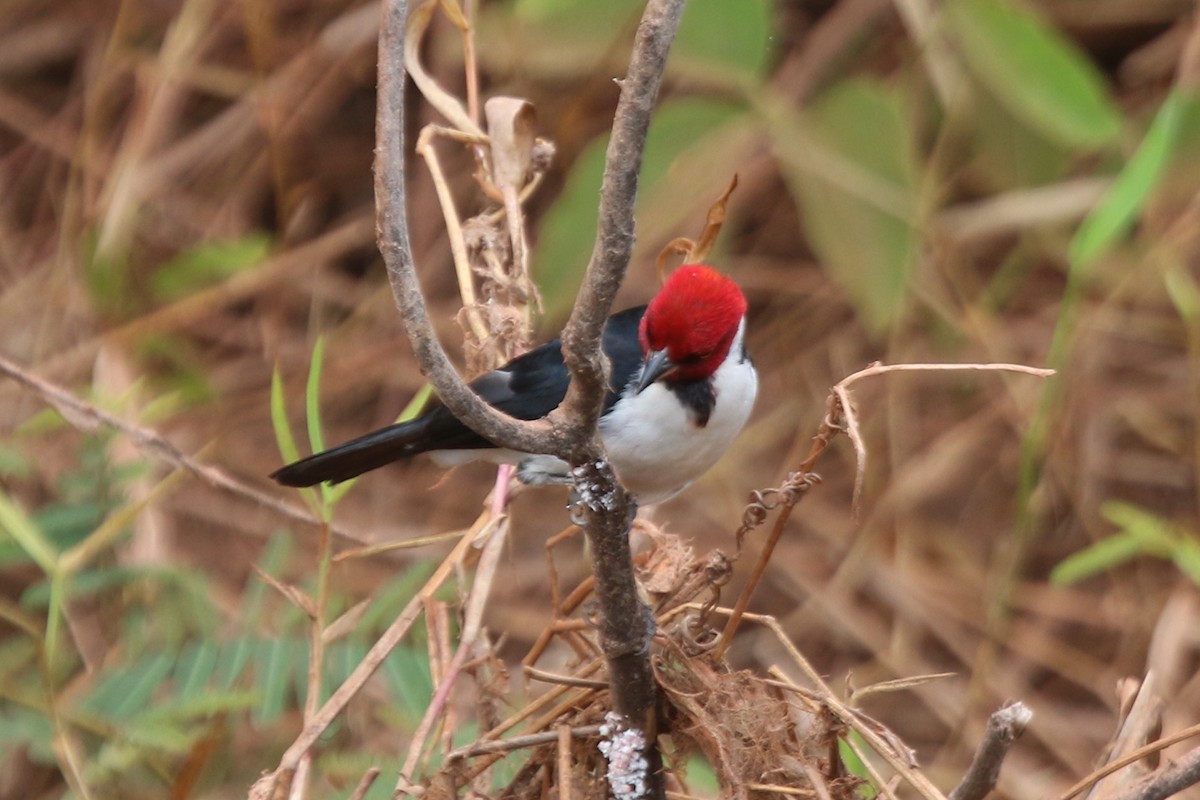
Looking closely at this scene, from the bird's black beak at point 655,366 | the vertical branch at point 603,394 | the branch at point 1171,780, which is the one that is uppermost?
the bird's black beak at point 655,366

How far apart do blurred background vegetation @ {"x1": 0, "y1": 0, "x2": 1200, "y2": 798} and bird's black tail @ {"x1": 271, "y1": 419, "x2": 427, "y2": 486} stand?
0.64 m

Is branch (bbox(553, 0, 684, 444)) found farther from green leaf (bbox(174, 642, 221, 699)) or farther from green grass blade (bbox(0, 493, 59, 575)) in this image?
green grass blade (bbox(0, 493, 59, 575))

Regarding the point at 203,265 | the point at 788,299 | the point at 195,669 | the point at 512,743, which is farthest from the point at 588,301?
the point at 788,299

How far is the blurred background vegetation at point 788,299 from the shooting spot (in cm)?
284

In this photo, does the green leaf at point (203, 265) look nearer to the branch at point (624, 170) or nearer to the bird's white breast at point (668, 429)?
the bird's white breast at point (668, 429)

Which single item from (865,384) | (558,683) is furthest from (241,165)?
(558,683)

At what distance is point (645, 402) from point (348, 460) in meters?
0.42

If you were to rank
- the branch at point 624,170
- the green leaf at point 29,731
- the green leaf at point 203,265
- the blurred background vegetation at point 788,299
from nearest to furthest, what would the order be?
the branch at point 624,170 → the green leaf at point 29,731 → the blurred background vegetation at point 788,299 → the green leaf at point 203,265

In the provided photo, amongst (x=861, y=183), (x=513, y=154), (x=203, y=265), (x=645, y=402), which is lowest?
(x=645, y=402)

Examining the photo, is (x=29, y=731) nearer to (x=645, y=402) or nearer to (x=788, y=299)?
(x=645, y=402)

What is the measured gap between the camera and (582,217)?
251cm

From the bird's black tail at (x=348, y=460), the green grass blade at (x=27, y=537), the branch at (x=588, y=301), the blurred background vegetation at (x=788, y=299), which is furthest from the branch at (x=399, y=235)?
the blurred background vegetation at (x=788, y=299)

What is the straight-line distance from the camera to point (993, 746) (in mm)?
1232

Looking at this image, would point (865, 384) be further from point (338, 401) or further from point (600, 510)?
point (600, 510)
